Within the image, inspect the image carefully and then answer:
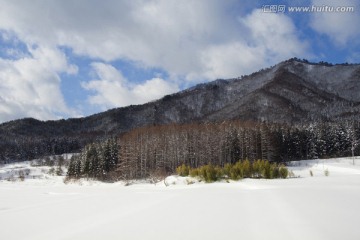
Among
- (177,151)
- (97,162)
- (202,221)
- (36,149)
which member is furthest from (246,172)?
(36,149)

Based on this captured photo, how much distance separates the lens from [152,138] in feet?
247

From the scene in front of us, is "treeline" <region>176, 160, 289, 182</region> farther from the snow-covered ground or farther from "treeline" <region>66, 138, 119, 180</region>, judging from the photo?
"treeline" <region>66, 138, 119, 180</region>

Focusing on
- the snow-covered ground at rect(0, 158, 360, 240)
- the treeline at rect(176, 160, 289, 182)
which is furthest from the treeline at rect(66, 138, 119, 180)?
the snow-covered ground at rect(0, 158, 360, 240)

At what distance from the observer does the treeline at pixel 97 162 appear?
2809 inches

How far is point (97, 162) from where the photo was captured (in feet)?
240

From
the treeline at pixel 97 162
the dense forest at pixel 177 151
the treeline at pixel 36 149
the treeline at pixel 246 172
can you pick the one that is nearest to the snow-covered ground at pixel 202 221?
the treeline at pixel 246 172

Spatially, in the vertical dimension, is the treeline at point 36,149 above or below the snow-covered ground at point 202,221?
above

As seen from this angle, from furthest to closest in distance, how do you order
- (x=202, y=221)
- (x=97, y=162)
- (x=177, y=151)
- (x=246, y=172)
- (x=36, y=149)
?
(x=36, y=149) < (x=97, y=162) < (x=177, y=151) < (x=246, y=172) < (x=202, y=221)

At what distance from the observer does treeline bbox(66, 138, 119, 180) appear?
71.3 m

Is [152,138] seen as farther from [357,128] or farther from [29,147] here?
[29,147]

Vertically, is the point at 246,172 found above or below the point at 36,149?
below

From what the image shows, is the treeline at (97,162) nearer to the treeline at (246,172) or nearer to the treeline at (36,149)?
the treeline at (246,172)

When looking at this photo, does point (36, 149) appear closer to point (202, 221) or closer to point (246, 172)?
point (246, 172)

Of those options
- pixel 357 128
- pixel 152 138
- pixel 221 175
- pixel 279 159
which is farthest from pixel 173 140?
pixel 357 128
